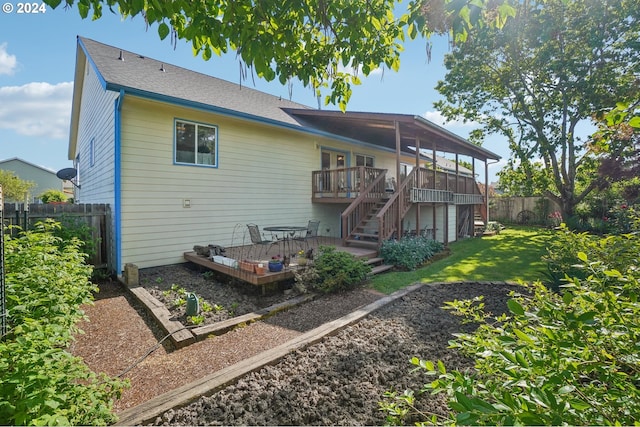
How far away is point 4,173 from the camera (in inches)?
1214

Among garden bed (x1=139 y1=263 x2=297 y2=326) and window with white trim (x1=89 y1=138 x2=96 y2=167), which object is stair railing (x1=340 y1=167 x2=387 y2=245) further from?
window with white trim (x1=89 y1=138 x2=96 y2=167)

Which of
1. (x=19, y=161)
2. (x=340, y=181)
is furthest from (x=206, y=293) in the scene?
(x=19, y=161)

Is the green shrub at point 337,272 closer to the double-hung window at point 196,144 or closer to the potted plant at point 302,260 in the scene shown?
the potted plant at point 302,260

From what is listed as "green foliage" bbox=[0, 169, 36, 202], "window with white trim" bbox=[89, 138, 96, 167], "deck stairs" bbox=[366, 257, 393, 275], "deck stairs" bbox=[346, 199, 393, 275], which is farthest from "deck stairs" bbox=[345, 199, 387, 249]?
"green foliage" bbox=[0, 169, 36, 202]

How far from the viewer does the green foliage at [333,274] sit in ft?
18.7

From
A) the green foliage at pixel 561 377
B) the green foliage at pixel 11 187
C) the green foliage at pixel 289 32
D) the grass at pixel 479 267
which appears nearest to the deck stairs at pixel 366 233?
the grass at pixel 479 267

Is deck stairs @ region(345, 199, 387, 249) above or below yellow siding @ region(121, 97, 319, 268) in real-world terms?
below

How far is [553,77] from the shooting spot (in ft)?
50.3

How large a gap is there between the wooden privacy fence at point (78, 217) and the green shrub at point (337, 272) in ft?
15.8

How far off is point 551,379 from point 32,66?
1101 cm

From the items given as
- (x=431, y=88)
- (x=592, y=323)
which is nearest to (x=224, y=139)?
(x=592, y=323)

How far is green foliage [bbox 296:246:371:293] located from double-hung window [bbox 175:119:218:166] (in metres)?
4.45

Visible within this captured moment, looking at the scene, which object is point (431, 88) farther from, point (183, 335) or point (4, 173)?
point (4, 173)

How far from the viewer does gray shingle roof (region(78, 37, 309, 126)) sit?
7023 mm
